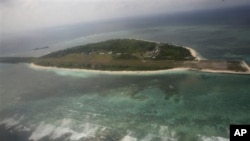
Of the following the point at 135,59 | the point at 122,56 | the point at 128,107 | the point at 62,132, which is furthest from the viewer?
the point at 122,56

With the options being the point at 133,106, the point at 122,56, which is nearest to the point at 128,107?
the point at 133,106

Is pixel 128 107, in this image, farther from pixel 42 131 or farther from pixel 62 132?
pixel 42 131

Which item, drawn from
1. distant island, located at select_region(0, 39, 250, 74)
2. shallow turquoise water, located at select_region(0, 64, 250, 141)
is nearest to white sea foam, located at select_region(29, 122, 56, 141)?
shallow turquoise water, located at select_region(0, 64, 250, 141)

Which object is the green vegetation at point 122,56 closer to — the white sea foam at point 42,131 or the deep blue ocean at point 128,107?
the deep blue ocean at point 128,107

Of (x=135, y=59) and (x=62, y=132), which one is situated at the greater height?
(x=135, y=59)

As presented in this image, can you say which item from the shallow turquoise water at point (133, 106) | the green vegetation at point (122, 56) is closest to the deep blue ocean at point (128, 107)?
the shallow turquoise water at point (133, 106)

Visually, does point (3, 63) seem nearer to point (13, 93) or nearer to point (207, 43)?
point (13, 93)
